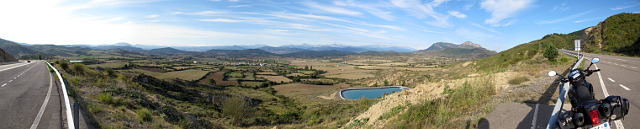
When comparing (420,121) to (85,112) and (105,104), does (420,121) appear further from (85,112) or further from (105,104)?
(105,104)

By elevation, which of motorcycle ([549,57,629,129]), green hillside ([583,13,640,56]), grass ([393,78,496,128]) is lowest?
grass ([393,78,496,128])

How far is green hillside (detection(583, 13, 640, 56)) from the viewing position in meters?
36.5

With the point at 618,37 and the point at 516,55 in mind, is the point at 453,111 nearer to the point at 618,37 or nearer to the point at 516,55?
the point at 516,55

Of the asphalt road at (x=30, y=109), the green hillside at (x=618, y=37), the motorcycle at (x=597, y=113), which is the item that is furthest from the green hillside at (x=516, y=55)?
the asphalt road at (x=30, y=109)

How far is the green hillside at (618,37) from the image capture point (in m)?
36.5

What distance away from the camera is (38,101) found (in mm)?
8852

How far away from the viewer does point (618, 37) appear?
41.7 meters

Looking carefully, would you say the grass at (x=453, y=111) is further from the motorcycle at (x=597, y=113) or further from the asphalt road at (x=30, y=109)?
the asphalt road at (x=30, y=109)

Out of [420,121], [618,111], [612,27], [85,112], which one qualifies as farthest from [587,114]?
[612,27]

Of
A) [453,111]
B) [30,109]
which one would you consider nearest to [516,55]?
[453,111]

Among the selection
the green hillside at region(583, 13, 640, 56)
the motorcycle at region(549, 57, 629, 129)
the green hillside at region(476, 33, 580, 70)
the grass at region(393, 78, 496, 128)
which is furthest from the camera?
the green hillside at region(583, 13, 640, 56)

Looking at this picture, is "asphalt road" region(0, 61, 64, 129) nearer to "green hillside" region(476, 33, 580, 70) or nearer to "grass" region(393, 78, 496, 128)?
"grass" region(393, 78, 496, 128)

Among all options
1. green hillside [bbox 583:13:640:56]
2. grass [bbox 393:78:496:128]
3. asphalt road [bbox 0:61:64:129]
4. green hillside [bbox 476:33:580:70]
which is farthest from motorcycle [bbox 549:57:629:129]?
green hillside [bbox 583:13:640:56]

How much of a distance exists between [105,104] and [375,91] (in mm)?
64646
